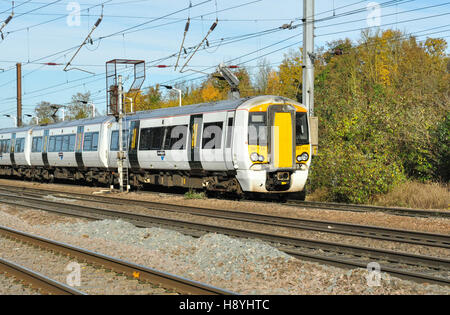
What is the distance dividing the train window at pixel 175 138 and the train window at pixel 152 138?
45cm

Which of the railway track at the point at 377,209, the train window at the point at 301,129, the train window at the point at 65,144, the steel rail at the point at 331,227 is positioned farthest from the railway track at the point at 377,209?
the train window at the point at 65,144

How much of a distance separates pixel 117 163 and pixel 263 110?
9286mm

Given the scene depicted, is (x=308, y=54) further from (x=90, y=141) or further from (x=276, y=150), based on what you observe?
(x=90, y=141)

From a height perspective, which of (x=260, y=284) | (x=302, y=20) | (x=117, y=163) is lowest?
(x=260, y=284)

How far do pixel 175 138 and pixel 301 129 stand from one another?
4.72 m

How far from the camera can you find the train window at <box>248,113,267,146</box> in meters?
16.0

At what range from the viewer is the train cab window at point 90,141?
965 inches

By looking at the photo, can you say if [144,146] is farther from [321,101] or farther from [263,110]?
[321,101]

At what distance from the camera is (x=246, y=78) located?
2467 inches

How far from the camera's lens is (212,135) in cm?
1709

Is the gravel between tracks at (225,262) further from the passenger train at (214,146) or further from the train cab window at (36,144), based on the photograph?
the train cab window at (36,144)

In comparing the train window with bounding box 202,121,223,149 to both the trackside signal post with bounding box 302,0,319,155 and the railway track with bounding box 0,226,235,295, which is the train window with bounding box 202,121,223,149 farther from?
the railway track with bounding box 0,226,235,295

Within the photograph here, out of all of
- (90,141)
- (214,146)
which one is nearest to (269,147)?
(214,146)
